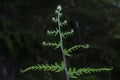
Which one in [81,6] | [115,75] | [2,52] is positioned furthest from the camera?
[2,52]

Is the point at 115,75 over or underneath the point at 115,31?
underneath

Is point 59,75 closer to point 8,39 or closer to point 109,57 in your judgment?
point 109,57

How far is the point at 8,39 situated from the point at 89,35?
1439 mm

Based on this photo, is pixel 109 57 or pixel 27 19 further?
pixel 27 19

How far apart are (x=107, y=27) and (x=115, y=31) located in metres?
0.18

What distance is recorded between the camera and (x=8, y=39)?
600cm

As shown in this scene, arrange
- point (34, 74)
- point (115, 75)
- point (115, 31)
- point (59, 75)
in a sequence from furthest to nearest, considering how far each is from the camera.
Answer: point (115, 31), point (115, 75), point (34, 74), point (59, 75)

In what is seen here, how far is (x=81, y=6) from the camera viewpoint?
4410 mm

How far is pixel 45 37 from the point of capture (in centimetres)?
326

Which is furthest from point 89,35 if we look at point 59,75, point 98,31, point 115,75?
point 59,75

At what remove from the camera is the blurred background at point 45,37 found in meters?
3.74

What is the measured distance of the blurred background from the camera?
3.74 meters

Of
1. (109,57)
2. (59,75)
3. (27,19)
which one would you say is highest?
(27,19)

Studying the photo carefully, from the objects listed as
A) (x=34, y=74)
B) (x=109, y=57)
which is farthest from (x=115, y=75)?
(x=34, y=74)
